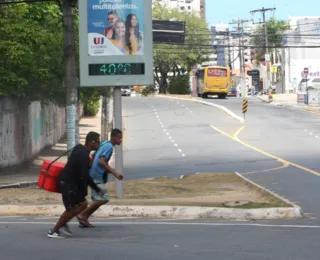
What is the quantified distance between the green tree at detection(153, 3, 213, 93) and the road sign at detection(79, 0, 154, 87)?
85.1 meters

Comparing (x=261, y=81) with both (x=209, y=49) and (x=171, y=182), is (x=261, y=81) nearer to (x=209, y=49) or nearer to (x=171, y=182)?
(x=209, y=49)

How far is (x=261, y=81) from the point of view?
147 metres

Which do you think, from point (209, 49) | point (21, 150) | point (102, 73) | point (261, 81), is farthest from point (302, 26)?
point (102, 73)

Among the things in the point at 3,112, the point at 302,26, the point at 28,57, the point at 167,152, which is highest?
the point at 302,26

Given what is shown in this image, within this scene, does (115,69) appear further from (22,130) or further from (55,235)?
(22,130)

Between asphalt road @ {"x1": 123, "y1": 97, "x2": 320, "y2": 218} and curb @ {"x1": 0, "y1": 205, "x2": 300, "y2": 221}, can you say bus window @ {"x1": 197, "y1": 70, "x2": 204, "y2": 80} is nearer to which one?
asphalt road @ {"x1": 123, "y1": 97, "x2": 320, "y2": 218}

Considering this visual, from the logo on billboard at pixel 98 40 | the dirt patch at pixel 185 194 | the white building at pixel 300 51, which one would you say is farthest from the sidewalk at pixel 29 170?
the white building at pixel 300 51

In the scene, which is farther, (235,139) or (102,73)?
(235,139)

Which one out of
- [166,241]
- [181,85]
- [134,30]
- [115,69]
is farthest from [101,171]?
[181,85]

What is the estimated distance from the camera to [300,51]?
361 feet

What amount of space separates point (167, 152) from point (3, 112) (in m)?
11.8

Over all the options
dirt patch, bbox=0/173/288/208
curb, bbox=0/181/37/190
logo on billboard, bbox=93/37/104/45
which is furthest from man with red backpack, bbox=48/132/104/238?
curb, bbox=0/181/37/190

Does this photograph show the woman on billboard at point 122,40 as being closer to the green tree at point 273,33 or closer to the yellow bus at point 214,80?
the yellow bus at point 214,80

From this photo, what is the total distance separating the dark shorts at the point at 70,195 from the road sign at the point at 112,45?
632cm
